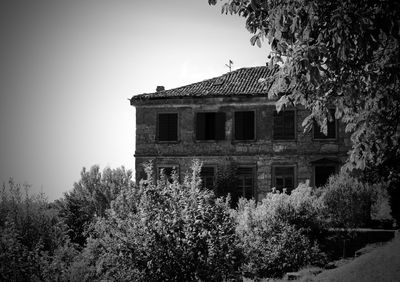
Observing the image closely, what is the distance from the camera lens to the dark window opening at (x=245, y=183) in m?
22.9

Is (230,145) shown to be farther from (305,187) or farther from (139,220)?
(139,220)

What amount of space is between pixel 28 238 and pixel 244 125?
14559 mm

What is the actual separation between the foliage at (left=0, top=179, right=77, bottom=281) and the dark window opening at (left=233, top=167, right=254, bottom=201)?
12.0 meters

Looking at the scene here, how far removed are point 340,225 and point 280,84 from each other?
1157 centimetres

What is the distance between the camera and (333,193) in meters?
17.2

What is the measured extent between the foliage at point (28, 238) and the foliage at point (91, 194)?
10.2m

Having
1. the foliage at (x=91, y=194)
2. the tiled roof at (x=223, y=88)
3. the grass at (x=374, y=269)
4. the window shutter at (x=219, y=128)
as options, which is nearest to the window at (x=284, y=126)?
the tiled roof at (x=223, y=88)

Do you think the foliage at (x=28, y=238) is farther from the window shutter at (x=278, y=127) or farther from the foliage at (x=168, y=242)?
the window shutter at (x=278, y=127)

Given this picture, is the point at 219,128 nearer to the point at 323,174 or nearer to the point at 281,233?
the point at 323,174

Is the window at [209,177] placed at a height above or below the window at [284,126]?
below

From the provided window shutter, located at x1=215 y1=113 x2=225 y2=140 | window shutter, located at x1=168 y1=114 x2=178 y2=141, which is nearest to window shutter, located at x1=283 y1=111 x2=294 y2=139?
window shutter, located at x1=215 y1=113 x2=225 y2=140

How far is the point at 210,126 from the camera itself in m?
23.5

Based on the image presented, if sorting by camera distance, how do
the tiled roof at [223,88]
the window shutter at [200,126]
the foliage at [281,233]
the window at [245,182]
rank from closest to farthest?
the foliage at [281,233], the window at [245,182], the tiled roof at [223,88], the window shutter at [200,126]

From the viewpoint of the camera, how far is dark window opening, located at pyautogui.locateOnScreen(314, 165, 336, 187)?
22312 millimetres
